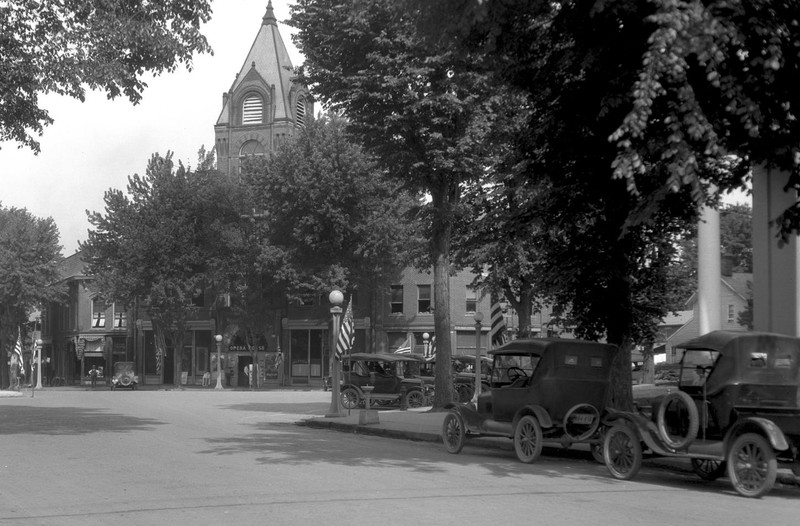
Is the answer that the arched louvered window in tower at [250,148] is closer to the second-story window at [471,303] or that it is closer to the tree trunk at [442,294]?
the second-story window at [471,303]

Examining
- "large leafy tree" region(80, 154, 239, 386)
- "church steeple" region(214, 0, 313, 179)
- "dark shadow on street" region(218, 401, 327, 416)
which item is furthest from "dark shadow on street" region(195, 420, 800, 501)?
"church steeple" region(214, 0, 313, 179)

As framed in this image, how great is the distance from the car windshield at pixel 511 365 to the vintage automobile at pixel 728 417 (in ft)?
9.65

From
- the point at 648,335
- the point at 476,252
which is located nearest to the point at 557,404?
the point at 648,335

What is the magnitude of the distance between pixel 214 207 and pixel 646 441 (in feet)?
173

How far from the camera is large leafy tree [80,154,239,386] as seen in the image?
6153 cm

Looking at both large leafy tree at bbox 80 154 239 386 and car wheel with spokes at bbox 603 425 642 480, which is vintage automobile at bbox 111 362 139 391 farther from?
car wheel with spokes at bbox 603 425 642 480

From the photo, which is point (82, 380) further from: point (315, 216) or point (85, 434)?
point (85, 434)

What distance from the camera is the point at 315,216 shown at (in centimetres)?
5762

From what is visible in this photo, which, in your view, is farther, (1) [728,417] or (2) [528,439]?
(2) [528,439]

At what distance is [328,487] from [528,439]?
15.2 ft

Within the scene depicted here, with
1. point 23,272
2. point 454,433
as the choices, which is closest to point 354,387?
point 454,433

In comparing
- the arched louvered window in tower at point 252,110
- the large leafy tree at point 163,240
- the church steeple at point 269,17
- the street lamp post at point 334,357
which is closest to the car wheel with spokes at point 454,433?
the street lamp post at point 334,357

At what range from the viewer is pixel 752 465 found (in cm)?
1207

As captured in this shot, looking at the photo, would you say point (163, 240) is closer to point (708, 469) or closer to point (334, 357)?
point (334, 357)
